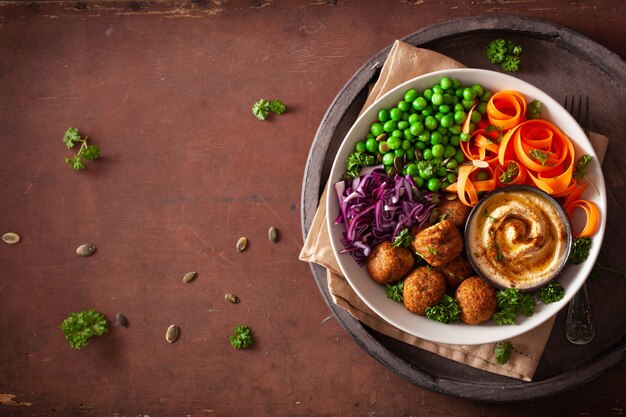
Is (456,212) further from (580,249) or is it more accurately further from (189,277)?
(189,277)

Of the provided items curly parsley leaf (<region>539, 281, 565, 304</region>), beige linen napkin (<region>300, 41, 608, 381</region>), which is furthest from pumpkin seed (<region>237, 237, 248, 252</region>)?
curly parsley leaf (<region>539, 281, 565, 304</region>)

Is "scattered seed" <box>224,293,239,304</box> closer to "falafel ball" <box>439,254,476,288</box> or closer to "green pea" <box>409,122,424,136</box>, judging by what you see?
"falafel ball" <box>439,254,476,288</box>

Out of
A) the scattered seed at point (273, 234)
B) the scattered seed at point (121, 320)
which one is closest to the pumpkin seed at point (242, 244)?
the scattered seed at point (273, 234)

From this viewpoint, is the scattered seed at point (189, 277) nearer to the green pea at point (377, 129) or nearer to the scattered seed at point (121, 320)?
the scattered seed at point (121, 320)

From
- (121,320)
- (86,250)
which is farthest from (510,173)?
(86,250)

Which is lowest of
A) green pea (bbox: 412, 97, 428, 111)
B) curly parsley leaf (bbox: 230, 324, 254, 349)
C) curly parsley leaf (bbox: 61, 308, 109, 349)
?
curly parsley leaf (bbox: 61, 308, 109, 349)

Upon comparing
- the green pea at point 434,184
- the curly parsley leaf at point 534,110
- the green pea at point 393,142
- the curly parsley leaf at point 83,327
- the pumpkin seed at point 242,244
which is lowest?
the curly parsley leaf at point 83,327
